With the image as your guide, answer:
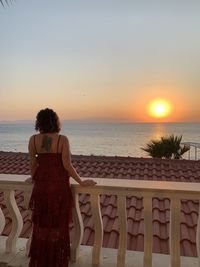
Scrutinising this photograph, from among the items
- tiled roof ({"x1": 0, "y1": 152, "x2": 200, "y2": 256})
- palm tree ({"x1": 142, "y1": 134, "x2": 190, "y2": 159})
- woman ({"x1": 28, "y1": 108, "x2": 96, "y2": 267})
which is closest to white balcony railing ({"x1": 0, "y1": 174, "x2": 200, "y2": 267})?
woman ({"x1": 28, "y1": 108, "x2": 96, "y2": 267})

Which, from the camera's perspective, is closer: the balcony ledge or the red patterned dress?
the red patterned dress

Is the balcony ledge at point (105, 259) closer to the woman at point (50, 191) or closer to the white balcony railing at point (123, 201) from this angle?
the white balcony railing at point (123, 201)

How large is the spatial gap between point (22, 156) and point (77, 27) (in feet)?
17.8

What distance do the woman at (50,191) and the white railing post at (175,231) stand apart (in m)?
0.75

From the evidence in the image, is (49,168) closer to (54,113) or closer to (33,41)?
(54,113)

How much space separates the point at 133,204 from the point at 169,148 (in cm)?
1226

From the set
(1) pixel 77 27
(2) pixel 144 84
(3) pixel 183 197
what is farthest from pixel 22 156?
(2) pixel 144 84

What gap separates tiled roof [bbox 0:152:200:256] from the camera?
15.5 feet

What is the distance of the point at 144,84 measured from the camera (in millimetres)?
40156

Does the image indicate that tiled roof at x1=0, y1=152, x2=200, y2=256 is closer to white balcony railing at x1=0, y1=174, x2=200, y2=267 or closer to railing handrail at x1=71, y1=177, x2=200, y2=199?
white balcony railing at x1=0, y1=174, x2=200, y2=267

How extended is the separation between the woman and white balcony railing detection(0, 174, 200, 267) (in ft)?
0.51

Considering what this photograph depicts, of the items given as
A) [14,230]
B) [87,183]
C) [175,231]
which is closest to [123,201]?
[87,183]

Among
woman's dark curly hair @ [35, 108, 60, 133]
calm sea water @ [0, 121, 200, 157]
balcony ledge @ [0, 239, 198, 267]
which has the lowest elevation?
balcony ledge @ [0, 239, 198, 267]

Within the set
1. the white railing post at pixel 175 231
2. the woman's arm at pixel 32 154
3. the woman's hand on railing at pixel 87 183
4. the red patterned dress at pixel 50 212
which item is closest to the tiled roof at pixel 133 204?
the white railing post at pixel 175 231
